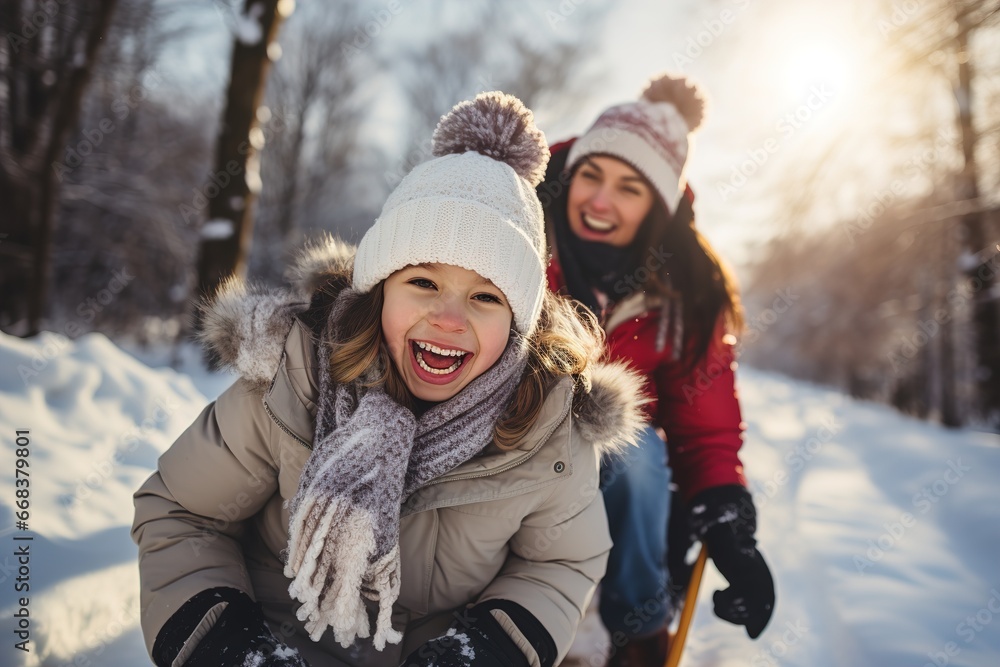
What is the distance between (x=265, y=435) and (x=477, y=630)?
0.71 meters

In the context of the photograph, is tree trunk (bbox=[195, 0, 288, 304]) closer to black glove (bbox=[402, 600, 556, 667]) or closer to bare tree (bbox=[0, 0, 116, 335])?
bare tree (bbox=[0, 0, 116, 335])

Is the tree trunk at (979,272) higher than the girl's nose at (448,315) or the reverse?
higher

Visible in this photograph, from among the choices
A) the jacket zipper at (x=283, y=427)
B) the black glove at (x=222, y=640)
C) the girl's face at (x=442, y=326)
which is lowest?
the black glove at (x=222, y=640)

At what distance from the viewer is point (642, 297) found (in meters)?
2.51

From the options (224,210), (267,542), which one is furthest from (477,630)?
(224,210)

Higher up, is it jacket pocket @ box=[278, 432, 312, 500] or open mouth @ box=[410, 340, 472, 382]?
open mouth @ box=[410, 340, 472, 382]

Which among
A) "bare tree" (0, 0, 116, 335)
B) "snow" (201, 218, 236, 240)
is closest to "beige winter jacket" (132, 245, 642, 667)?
"snow" (201, 218, 236, 240)

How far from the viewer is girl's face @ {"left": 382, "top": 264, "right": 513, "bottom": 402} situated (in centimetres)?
156

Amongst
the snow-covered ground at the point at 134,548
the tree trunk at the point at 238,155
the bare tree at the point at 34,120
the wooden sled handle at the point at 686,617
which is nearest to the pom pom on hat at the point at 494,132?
the wooden sled handle at the point at 686,617

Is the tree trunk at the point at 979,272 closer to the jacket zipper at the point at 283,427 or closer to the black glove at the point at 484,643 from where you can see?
the black glove at the point at 484,643

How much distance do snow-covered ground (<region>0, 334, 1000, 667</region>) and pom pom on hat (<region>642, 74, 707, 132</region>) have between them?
2.16 meters

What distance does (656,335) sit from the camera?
2471mm

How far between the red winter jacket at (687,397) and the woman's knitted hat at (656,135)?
50 centimetres

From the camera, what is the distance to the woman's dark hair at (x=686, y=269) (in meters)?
2.46
